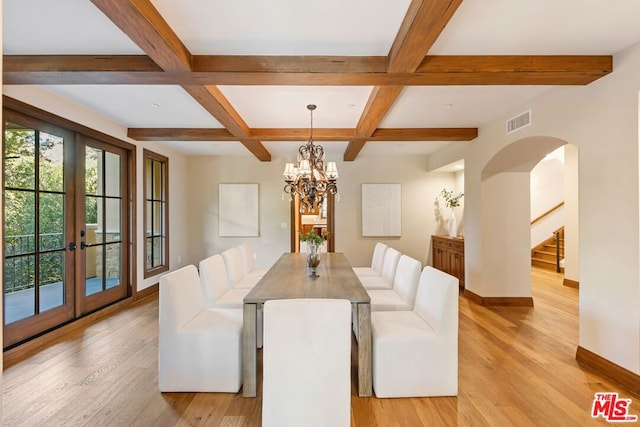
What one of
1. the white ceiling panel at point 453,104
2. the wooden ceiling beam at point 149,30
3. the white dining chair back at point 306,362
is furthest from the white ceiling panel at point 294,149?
the white dining chair back at point 306,362

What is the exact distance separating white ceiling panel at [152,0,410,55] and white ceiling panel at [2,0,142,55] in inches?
18.3

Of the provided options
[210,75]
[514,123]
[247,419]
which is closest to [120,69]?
[210,75]

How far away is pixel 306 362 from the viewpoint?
201cm

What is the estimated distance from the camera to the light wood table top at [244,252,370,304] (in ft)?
8.21

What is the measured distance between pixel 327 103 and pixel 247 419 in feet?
9.82

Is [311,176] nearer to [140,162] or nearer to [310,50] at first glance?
[310,50]

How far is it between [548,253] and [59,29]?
29.4ft

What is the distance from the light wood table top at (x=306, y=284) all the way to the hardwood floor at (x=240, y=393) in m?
0.73

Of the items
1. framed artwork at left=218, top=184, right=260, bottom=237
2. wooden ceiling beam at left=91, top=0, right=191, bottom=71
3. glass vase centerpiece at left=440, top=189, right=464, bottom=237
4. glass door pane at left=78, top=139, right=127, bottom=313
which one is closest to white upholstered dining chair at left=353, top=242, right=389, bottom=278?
glass vase centerpiece at left=440, top=189, right=464, bottom=237

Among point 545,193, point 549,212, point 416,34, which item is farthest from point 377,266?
point 545,193

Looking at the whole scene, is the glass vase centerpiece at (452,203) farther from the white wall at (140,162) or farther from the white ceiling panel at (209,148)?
the white wall at (140,162)

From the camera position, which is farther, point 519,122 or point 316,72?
point 519,122

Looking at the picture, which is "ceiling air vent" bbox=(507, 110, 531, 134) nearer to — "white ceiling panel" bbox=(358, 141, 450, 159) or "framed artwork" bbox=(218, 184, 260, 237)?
"white ceiling panel" bbox=(358, 141, 450, 159)

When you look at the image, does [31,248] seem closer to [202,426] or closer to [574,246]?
[202,426]
